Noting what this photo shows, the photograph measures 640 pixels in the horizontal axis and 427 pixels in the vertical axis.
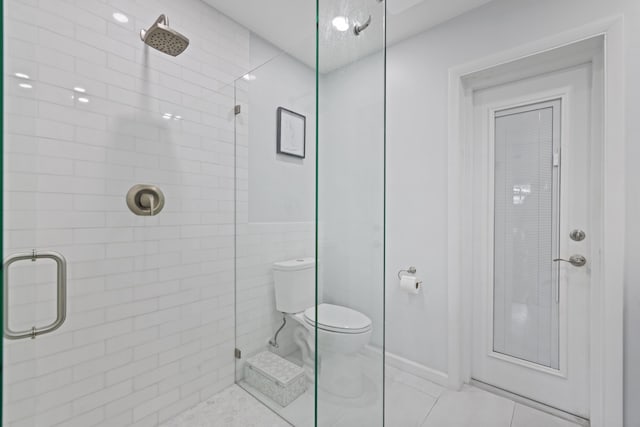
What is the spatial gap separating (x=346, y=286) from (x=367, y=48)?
103cm

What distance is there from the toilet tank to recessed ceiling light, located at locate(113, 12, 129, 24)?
1.58 meters

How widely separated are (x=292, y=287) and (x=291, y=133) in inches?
41.8

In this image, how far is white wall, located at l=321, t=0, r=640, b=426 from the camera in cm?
170

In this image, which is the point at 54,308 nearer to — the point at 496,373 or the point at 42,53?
the point at 42,53

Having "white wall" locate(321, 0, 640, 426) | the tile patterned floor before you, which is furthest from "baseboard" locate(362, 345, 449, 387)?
the tile patterned floor

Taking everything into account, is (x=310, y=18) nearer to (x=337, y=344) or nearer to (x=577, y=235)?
(x=337, y=344)

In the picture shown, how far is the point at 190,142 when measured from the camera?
1.73m

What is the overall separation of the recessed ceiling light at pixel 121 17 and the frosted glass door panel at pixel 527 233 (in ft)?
7.41

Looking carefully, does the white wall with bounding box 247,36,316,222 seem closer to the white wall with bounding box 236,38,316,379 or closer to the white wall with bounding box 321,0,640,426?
the white wall with bounding box 236,38,316,379

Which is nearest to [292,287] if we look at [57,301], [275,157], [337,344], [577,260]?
[337,344]

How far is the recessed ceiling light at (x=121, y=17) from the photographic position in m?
1.44

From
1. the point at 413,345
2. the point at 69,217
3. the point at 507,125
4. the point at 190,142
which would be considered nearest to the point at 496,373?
the point at 413,345

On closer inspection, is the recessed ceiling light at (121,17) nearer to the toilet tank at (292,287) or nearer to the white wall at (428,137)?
the toilet tank at (292,287)

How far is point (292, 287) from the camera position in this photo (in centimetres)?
197
